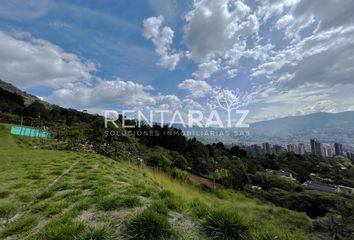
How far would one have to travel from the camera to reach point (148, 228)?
254 cm

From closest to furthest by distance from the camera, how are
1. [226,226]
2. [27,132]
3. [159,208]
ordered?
[226,226], [159,208], [27,132]

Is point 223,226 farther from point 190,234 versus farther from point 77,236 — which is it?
point 77,236

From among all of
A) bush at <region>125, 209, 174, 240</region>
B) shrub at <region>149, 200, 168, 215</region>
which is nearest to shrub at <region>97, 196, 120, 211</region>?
shrub at <region>149, 200, 168, 215</region>

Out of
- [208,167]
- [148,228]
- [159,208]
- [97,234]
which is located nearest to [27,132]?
[208,167]

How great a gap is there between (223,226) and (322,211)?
53.5 ft

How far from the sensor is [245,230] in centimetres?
262

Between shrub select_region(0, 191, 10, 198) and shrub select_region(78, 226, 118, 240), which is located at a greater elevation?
shrub select_region(78, 226, 118, 240)

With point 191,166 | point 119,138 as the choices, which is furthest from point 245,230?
point 191,166

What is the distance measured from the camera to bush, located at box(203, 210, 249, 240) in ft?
8.47

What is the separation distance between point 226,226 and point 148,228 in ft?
3.46

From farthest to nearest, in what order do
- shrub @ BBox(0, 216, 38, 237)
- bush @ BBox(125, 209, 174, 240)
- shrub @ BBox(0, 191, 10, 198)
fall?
shrub @ BBox(0, 191, 10, 198) < shrub @ BBox(0, 216, 38, 237) < bush @ BBox(125, 209, 174, 240)

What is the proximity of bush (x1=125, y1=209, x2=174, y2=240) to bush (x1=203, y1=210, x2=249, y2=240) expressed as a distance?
562 mm

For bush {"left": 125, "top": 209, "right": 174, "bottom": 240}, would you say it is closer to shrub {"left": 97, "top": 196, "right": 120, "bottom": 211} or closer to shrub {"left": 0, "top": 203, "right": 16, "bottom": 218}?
shrub {"left": 97, "top": 196, "right": 120, "bottom": 211}

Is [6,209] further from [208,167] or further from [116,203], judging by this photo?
[208,167]
